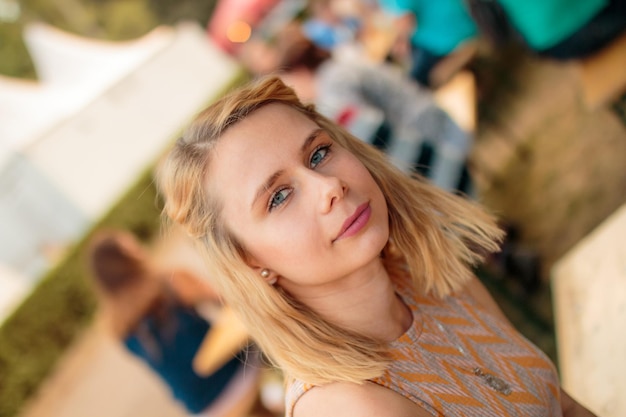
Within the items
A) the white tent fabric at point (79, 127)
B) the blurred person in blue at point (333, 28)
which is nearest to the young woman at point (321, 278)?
the blurred person in blue at point (333, 28)

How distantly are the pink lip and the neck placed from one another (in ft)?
0.63

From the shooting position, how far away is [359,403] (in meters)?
1.28

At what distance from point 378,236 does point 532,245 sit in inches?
117

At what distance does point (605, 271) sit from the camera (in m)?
2.06

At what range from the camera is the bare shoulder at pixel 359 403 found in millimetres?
1265

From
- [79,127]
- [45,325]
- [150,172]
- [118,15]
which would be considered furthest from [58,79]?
[118,15]

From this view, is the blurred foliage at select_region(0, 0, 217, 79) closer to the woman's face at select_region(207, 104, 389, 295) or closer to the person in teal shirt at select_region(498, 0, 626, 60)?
the person in teal shirt at select_region(498, 0, 626, 60)

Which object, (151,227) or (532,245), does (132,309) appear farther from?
(151,227)

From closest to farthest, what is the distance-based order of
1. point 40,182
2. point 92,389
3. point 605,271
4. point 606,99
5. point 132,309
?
point 605,271 → point 606,99 → point 132,309 → point 92,389 → point 40,182

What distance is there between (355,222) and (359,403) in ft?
1.45

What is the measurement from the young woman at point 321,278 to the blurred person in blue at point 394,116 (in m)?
1.47

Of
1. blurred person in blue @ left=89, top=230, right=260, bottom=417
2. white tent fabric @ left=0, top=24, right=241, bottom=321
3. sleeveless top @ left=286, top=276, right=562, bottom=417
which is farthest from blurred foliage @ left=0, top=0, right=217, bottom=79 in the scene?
sleeveless top @ left=286, top=276, right=562, bottom=417

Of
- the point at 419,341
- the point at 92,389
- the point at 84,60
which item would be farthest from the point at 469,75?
the point at 84,60

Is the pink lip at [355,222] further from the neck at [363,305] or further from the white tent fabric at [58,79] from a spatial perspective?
the white tent fabric at [58,79]
